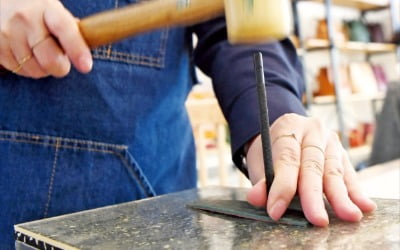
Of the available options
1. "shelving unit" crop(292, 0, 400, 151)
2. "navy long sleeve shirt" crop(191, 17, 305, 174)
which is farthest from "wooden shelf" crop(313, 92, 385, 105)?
"navy long sleeve shirt" crop(191, 17, 305, 174)

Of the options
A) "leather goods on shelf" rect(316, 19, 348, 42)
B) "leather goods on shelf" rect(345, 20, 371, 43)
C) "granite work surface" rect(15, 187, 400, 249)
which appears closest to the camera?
"granite work surface" rect(15, 187, 400, 249)

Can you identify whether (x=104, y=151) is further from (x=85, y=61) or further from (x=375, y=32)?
(x=375, y=32)

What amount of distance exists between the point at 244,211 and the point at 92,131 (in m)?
0.29

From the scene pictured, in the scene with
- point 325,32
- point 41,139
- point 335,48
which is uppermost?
point 325,32

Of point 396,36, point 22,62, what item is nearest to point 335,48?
point 396,36

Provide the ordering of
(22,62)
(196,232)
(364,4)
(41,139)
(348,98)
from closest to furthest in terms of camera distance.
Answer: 1. (196,232)
2. (22,62)
3. (41,139)
4. (348,98)
5. (364,4)

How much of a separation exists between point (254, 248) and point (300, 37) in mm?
2935

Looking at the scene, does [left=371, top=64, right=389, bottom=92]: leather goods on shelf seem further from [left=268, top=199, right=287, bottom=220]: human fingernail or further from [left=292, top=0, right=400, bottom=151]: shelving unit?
[left=268, top=199, right=287, bottom=220]: human fingernail

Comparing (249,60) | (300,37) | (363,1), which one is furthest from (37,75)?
(363,1)

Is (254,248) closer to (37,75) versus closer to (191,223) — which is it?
(191,223)

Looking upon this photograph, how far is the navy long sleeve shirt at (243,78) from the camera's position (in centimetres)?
66

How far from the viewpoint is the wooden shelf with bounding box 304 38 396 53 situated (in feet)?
10.9

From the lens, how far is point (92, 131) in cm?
71

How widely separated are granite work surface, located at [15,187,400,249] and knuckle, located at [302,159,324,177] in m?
0.05
